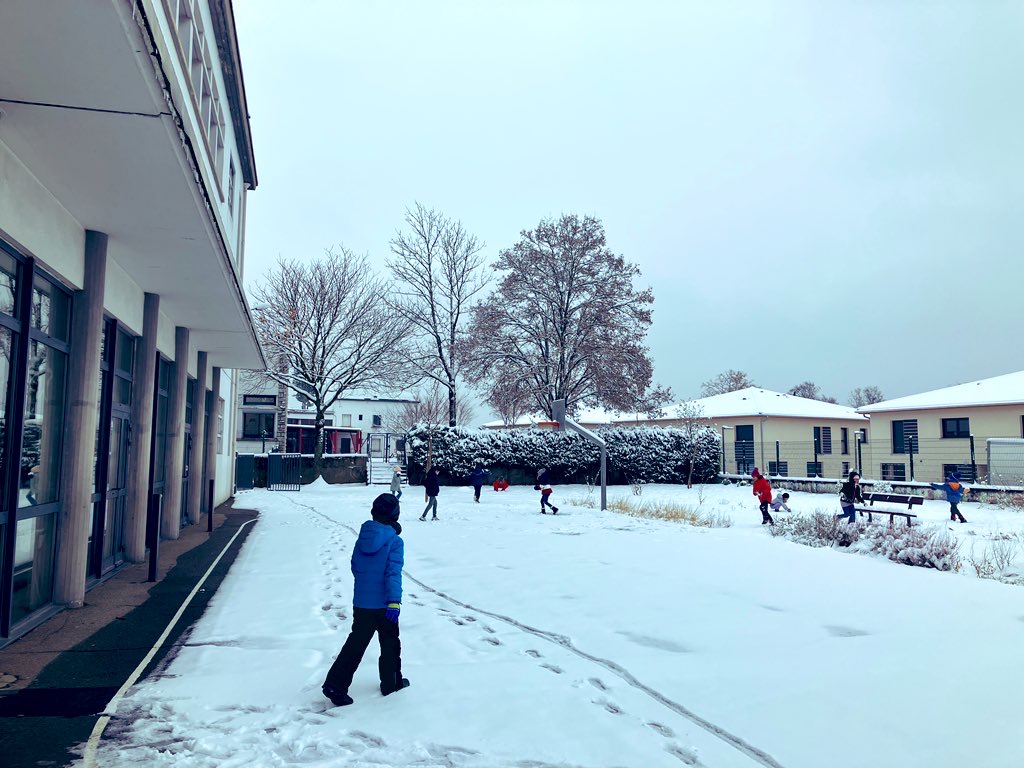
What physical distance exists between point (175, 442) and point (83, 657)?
28.6ft

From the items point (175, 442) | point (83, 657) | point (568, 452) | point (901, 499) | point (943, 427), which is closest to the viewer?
point (83, 657)

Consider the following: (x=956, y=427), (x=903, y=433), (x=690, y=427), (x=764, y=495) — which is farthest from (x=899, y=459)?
(x=764, y=495)

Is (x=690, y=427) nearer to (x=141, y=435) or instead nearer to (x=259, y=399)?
(x=259, y=399)

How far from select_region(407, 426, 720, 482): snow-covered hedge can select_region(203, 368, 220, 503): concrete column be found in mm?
11175

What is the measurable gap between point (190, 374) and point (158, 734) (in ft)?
46.7

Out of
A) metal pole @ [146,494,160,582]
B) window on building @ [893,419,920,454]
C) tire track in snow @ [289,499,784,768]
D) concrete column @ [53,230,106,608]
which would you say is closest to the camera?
tire track in snow @ [289,499,784,768]

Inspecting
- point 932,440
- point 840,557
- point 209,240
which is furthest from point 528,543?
point 932,440

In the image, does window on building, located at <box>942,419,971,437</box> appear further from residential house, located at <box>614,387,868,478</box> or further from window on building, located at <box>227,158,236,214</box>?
window on building, located at <box>227,158,236,214</box>

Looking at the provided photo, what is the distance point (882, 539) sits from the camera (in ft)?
41.5

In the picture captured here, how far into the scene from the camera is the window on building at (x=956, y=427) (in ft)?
123

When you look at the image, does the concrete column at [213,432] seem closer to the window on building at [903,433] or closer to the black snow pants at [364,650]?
the black snow pants at [364,650]

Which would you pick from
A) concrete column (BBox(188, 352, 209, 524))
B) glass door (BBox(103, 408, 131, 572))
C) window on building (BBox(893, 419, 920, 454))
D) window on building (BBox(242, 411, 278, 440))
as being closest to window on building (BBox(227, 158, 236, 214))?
concrete column (BBox(188, 352, 209, 524))

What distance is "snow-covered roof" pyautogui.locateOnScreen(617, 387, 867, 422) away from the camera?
48531mm

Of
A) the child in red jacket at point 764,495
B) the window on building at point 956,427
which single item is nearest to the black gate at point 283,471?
the child in red jacket at point 764,495
